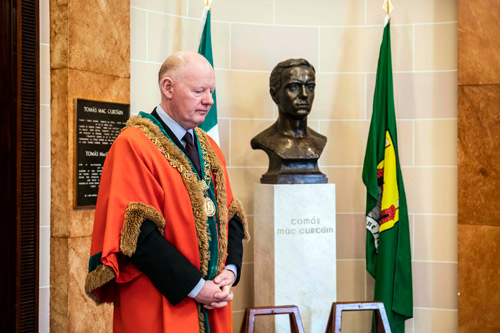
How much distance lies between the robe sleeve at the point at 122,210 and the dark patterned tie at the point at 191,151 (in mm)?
157

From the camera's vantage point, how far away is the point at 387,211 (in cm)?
388

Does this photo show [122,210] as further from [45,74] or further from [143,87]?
[143,87]

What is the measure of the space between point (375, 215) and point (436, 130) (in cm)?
78

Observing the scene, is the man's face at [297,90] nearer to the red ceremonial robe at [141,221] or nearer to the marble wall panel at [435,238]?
the marble wall panel at [435,238]

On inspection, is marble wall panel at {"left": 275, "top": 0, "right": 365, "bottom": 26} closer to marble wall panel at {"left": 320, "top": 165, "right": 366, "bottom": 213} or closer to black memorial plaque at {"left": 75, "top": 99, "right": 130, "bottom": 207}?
marble wall panel at {"left": 320, "top": 165, "right": 366, "bottom": 213}

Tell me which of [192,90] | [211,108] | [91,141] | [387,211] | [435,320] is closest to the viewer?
[192,90]

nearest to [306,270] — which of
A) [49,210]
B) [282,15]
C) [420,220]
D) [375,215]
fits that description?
[375,215]

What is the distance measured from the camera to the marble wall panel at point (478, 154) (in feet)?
12.7

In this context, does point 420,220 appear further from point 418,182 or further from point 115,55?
point 115,55

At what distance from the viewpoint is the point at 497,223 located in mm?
3871

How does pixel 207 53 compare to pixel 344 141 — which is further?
pixel 344 141

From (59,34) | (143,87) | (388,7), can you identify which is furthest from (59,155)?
(388,7)

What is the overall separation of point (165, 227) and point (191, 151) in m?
0.31
